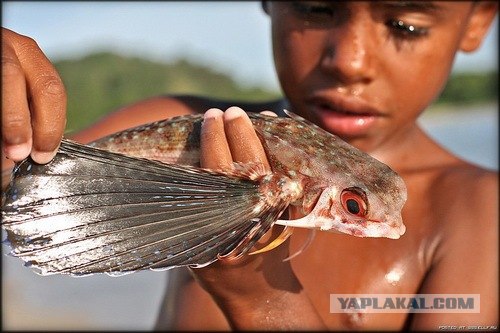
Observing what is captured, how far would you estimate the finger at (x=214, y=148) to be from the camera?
6.44ft

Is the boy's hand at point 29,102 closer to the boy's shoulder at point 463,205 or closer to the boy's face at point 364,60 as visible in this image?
the boy's face at point 364,60

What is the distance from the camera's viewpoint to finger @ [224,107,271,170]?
1.97 m

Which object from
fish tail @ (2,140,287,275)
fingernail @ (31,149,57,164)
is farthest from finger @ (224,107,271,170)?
fingernail @ (31,149,57,164)

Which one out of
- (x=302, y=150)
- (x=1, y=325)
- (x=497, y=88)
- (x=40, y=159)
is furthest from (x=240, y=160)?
(x=497, y=88)

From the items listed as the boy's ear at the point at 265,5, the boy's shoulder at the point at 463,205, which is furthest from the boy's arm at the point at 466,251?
the boy's ear at the point at 265,5

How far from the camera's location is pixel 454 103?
13.1m

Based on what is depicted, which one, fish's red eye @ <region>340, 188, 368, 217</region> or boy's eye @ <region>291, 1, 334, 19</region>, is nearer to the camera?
fish's red eye @ <region>340, 188, 368, 217</region>

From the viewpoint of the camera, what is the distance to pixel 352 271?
2938 mm

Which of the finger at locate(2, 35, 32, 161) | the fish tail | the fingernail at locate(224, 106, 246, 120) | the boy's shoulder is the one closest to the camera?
the finger at locate(2, 35, 32, 161)

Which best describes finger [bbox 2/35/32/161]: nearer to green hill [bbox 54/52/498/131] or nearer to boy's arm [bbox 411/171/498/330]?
boy's arm [bbox 411/171/498/330]

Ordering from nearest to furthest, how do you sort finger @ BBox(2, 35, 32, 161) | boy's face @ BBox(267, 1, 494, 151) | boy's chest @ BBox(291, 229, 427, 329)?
1. finger @ BBox(2, 35, 32, 161)
2. boy's face @ BBox(267, 1, 494, 151)
3. boy's chest @ BBox(291, 229, 427, 329)

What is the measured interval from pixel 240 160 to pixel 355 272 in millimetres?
1168

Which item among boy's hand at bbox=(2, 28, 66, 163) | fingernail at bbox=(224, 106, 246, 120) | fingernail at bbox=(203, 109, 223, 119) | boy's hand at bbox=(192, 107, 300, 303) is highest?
boy's hand at bbox=(2, 28, 66, 163)

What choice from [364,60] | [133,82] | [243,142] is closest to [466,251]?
[364,60]
